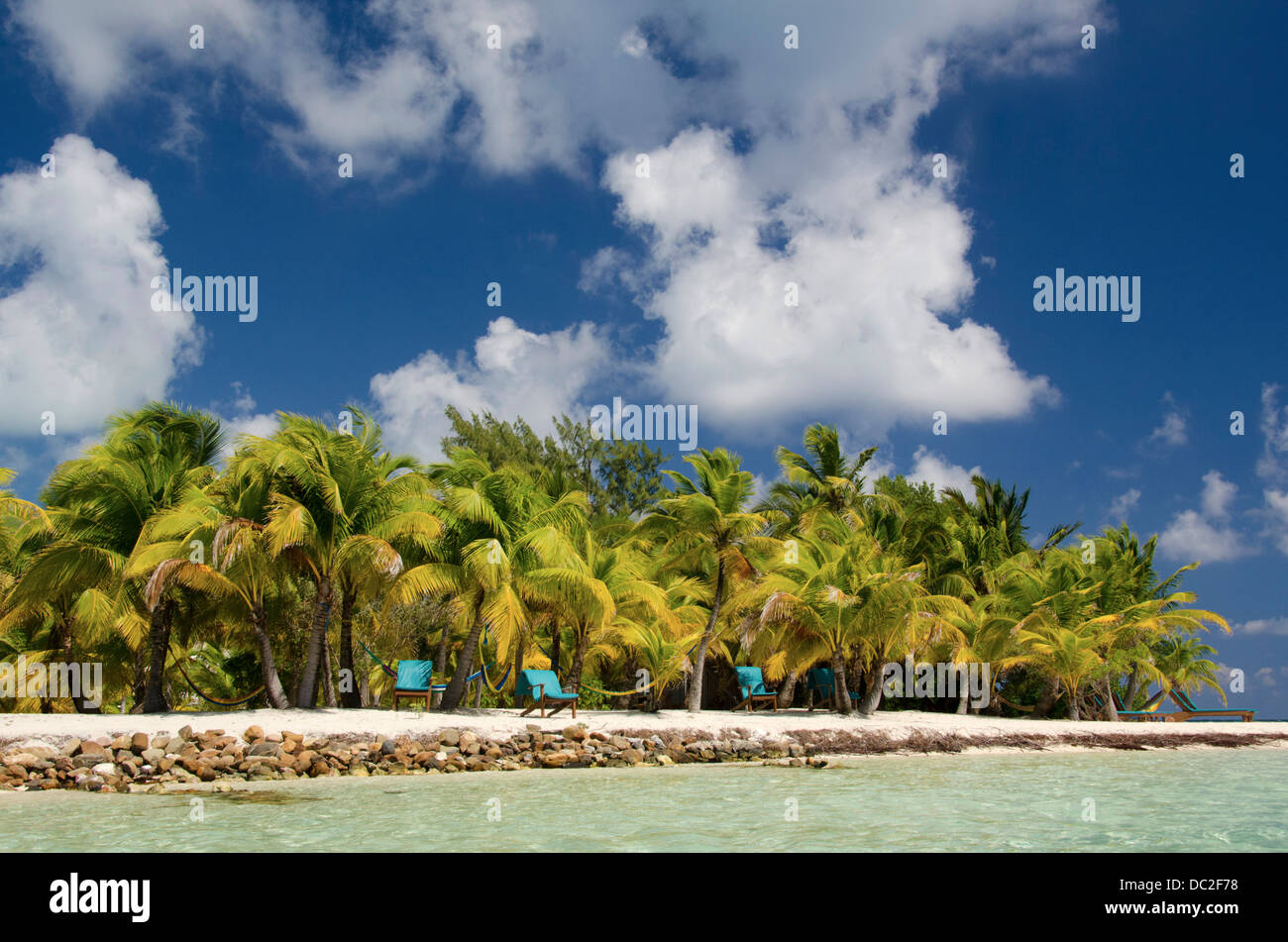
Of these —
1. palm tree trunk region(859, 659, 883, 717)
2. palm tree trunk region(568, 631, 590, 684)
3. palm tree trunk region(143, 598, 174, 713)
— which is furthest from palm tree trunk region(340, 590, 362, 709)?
palm tree trunk region(859, 659, 883, 717)

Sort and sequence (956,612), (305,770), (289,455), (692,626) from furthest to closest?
1. (956,612)
2. (692,626)
3. (289,455)
4. (305,770)

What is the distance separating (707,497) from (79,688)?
13.9 meters

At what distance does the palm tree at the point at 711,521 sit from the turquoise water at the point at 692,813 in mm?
5499

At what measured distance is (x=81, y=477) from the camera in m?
16.3

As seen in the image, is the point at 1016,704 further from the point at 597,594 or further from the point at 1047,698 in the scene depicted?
the point at 597,594

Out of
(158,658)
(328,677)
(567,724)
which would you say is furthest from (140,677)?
(567,724)

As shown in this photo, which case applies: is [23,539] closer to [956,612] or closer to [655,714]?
[655,714]

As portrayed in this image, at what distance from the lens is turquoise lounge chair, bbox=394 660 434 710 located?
1697cm

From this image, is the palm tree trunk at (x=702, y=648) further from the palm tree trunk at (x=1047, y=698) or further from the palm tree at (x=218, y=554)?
the palm tree trunk at (x=1047, y=698)

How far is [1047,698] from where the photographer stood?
24156 millimetres

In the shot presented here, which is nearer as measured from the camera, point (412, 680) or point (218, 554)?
point (218, 554)

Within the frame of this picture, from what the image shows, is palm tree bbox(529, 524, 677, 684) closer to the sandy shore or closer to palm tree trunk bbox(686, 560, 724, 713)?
palm tree trunk bbox(686, 560, 724, 713)

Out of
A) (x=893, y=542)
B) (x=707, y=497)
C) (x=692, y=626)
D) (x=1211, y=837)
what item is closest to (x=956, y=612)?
(x=893, y=542)

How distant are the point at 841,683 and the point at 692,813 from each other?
36.1 feet
